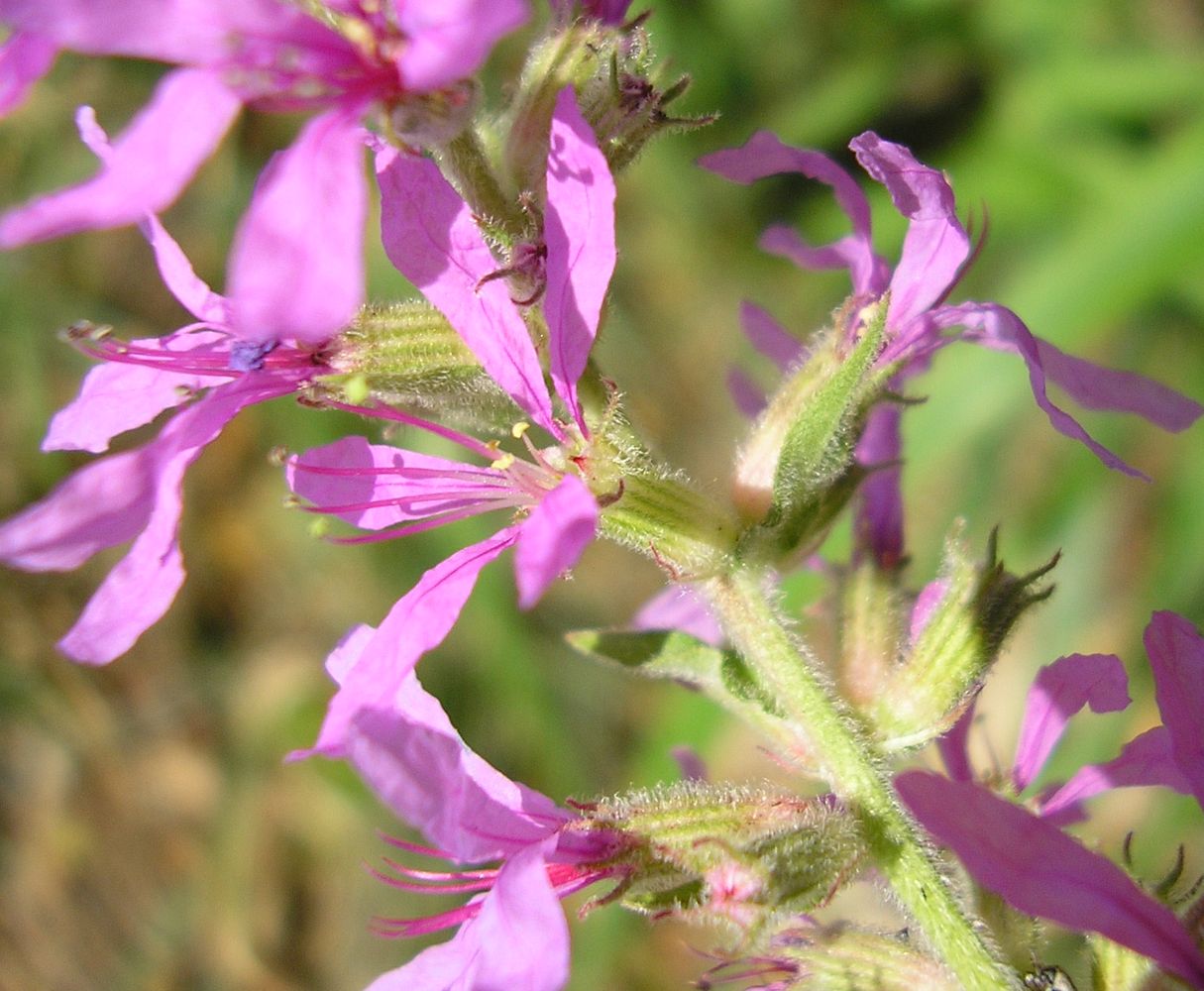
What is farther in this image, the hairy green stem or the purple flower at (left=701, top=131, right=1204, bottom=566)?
the purple flower at (left=701, top=131, right=1204, bottom=566)

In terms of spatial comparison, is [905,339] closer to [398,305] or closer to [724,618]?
[724,618]

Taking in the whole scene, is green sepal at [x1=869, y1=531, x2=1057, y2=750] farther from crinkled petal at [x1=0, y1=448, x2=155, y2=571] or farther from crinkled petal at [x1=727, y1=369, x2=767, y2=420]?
crinkled petal at [x1=0, y1=448, x2=155, y2=571]

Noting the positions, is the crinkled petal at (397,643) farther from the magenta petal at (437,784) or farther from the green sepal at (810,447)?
the green sepal at (810,447)

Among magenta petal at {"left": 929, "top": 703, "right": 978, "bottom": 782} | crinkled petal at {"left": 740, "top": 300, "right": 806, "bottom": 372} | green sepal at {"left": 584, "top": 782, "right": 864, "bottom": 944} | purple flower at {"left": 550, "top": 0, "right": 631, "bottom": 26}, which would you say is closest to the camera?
green sepal at {"left": 584, "top": 782, "right": 864, "bottom": 944}

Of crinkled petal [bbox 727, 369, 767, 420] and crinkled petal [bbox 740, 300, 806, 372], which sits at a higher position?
crinkled petal [bbox 740, 300, 806, 372]

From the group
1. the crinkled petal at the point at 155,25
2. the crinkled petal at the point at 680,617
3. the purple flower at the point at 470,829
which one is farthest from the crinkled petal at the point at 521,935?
the crinkled petal at the point at 155,25

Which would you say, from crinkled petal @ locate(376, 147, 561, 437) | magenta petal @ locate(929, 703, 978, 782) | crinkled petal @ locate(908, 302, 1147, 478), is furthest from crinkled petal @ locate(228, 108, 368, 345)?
magenta petal @ locate(929, 703, 978, 782)

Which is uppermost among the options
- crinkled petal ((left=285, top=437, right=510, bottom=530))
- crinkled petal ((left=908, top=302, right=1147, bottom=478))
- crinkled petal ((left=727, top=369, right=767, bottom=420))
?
crinkled petal ((left=908, top=302, right=1147, bottom=478))

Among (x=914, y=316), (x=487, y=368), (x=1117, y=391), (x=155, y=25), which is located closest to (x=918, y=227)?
(x=914, y=316)

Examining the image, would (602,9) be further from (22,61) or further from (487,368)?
(22,61)
